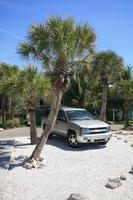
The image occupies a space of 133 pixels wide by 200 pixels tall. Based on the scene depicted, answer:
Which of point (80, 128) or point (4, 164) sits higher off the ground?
point (80, 128)

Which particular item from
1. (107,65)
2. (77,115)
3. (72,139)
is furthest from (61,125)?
(107,65)

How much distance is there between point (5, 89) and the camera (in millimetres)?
9352

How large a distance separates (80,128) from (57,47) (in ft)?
13.0

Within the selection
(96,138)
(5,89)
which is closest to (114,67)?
(96,138)

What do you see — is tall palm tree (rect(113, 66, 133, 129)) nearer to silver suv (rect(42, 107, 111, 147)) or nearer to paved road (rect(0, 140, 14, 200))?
silver suv (rect(42, 107, 111, 147))

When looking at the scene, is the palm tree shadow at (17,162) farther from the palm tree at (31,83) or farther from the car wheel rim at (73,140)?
the car wheel rim at (73,140)

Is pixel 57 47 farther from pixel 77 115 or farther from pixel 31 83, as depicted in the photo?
pixel 77 115

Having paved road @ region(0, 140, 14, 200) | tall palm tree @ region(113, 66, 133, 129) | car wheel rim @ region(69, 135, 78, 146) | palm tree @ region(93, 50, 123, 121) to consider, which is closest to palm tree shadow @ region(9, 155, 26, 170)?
paved road @ region(0, 140, 14, 200)

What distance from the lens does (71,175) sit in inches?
238

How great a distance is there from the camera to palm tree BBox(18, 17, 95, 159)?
6750mm

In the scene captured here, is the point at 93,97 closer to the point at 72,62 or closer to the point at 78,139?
the point at 78,139

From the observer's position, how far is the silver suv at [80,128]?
940 centimetres

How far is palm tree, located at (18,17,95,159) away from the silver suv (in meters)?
2.71

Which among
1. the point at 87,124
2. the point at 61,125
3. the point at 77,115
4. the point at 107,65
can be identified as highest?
the point at 107,65
